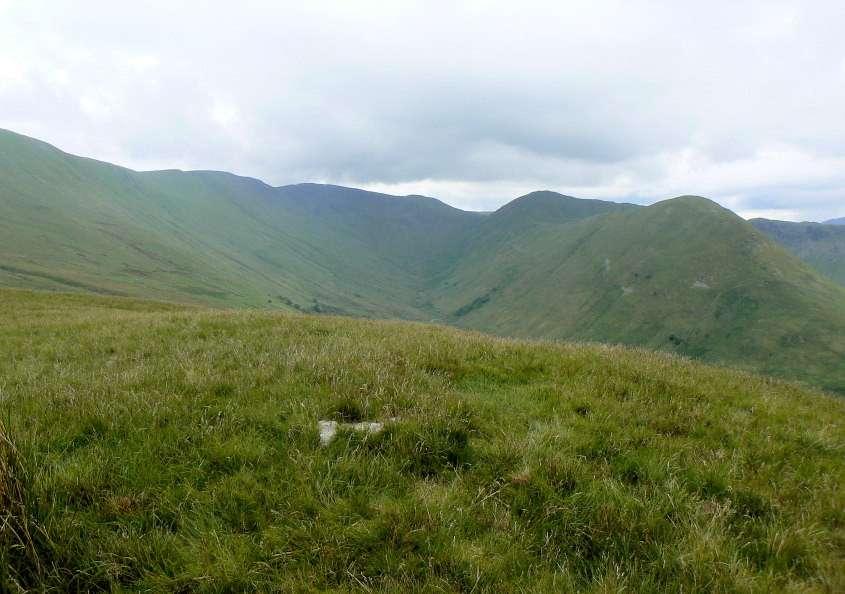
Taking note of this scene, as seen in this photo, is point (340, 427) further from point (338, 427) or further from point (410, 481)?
point (410, 481)

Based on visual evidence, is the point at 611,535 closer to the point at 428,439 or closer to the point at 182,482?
the point at 428,439

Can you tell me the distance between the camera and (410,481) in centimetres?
426

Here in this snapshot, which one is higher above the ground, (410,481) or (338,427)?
(338,427)

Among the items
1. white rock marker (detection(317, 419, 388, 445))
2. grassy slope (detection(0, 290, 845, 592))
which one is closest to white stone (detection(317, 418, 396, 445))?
white rock marker (detection(317, 419, 388, 445))

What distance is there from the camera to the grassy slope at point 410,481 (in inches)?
121

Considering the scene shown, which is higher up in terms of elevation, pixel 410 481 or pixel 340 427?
pixel 340 427

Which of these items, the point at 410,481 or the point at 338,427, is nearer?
the point at 410,481

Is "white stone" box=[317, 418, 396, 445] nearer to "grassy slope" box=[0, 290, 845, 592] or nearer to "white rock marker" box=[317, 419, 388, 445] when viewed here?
"white rock marker" box=[317, 419, 388, 445]

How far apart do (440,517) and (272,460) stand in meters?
1.89

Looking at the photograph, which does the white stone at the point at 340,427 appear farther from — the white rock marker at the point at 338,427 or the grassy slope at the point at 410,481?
the grassy slope at the point at 410,481

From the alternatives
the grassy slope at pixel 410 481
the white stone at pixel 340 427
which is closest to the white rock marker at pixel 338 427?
the white stone at pixel 340 427

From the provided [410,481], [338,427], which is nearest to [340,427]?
[338,427]

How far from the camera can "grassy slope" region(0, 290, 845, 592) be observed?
3.06 m

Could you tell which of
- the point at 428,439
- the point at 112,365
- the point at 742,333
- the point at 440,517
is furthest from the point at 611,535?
the point at 742,333
